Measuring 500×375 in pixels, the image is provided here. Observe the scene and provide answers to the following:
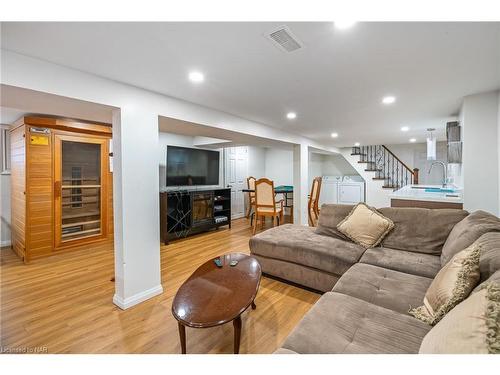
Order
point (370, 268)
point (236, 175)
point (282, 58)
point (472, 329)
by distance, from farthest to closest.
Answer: point (236, 175)
point (370, 268)
point (282, 58)
point (472, 329)

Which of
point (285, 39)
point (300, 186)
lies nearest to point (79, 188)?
point (285, 39)

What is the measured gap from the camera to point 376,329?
1130mm

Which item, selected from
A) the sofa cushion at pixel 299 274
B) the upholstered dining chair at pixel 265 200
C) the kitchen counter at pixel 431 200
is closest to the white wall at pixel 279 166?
the upholstered dining chair at pixel 265 200

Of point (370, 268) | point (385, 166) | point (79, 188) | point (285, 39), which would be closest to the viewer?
point (285, 39)

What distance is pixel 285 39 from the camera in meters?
1.43

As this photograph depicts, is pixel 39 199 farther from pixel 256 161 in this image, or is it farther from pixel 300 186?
pixel 256 161

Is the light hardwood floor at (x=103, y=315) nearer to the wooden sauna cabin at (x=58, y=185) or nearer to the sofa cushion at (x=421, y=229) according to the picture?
the wooden sauna cabin at (x=58, y=185)

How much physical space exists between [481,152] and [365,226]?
1.55 meters

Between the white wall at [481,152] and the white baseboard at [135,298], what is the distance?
11.5 feet

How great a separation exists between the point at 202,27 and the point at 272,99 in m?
1.46

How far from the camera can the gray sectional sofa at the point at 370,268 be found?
1071 mm

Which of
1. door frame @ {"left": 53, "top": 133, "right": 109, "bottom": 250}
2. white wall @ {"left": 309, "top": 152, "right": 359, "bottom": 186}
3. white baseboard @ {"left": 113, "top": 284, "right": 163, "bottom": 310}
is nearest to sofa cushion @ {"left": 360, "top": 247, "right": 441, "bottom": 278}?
white baseboard @ {"left": 113, "top": 284, "right": 163, "bottom": 310}

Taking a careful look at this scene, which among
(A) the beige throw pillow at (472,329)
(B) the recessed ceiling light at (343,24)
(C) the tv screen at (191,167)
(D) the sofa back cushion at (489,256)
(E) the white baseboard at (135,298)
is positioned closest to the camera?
(A) the beige throw pillow at (472,329)
